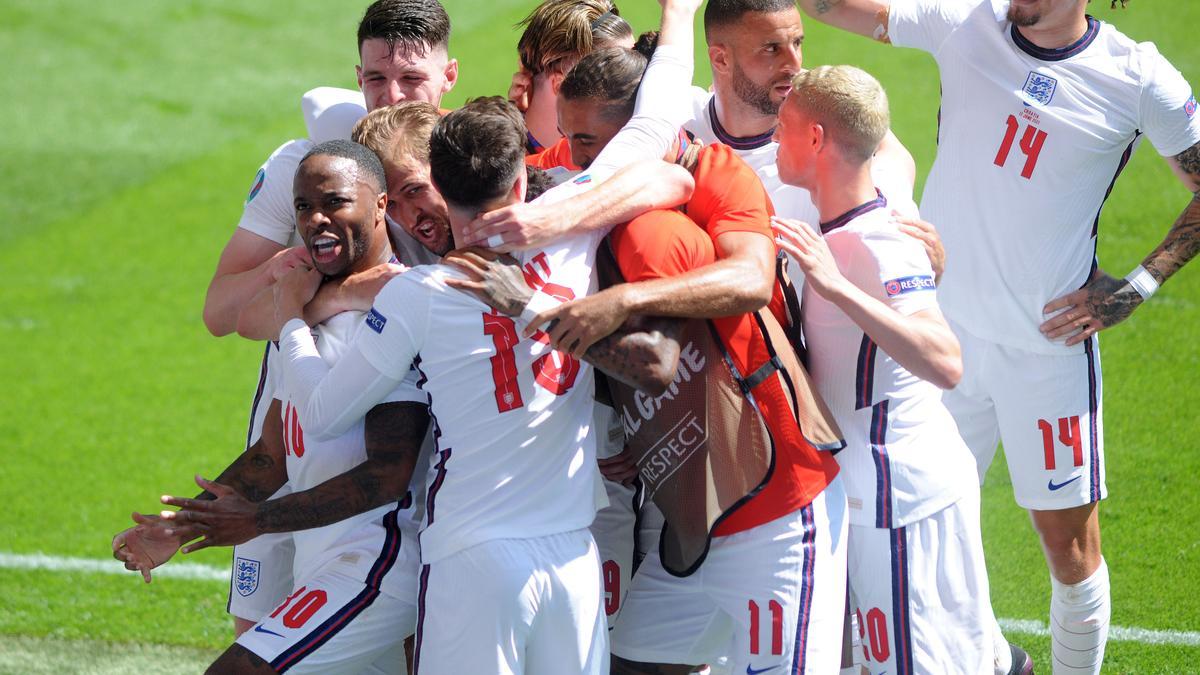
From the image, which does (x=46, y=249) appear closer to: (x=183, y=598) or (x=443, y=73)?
(x=183, y=598)

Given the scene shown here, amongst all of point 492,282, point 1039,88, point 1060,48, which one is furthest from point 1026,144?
point 492,282

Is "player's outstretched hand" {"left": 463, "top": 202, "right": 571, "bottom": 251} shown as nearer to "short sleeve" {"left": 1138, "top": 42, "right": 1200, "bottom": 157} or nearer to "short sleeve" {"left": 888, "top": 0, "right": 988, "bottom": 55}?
"short sleeve" {"left": 888, "top": 0, "right": 988, "bottom": 55}

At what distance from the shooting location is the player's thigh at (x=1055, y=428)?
5105mm

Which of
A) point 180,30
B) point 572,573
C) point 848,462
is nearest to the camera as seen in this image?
point 572,573

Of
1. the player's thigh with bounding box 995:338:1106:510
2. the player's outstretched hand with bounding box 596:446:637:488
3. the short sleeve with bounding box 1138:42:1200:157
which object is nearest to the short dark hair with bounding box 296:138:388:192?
the player's outstretched hand with bounding box 596:446:637:488

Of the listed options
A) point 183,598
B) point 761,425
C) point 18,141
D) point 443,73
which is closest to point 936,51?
point 443,73

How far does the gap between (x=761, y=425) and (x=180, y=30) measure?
Result: 13651mm

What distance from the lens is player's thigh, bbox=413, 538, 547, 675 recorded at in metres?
3.61

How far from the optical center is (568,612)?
369 cm

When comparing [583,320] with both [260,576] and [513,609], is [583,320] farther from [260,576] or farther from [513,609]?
[260,576]

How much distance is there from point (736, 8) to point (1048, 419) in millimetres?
2001

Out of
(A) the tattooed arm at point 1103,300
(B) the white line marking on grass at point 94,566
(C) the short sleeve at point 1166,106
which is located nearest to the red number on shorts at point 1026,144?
(C) the short sleeve at point 1166,106

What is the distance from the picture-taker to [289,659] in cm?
380

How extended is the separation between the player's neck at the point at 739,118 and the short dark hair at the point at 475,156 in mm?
1487
